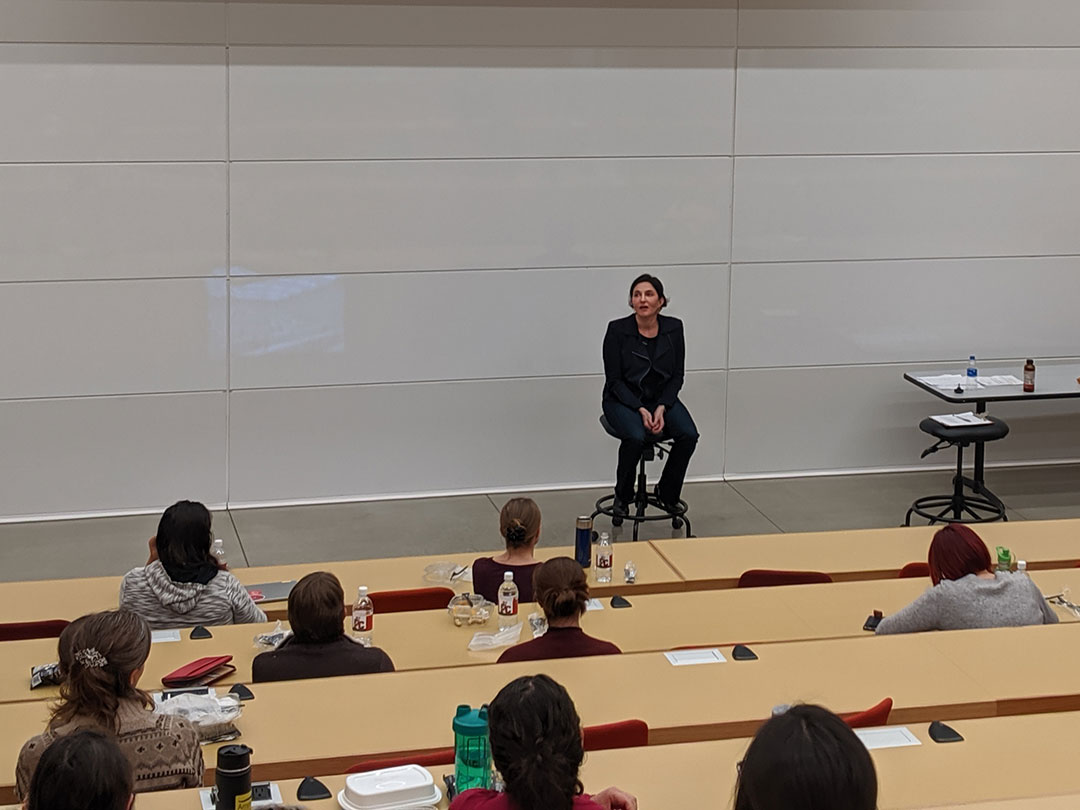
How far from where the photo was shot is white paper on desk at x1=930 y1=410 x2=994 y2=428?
7957 millimetres

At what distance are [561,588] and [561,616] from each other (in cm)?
13

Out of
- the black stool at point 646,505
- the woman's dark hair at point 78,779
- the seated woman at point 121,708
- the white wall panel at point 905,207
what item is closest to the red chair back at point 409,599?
the seated woman at point 121,708

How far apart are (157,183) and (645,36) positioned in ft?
10.6

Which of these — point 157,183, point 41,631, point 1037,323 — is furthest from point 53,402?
point 1037,323

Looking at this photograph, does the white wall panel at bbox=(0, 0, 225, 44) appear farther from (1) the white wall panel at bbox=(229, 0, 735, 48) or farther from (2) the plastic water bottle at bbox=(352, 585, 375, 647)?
(2) the plastic water bottle at bbox=(352, 585, 375, 647)

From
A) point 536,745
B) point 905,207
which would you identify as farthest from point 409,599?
point 905,207

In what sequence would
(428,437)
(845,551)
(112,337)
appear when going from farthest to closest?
(428,437), (112,337), (845,551)

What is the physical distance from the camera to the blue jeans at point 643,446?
7770 millimetres

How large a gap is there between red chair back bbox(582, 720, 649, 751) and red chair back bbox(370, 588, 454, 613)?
68.6 inches

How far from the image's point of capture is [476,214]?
839 cm

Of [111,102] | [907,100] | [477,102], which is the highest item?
[907,100]

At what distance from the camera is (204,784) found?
3498 mm

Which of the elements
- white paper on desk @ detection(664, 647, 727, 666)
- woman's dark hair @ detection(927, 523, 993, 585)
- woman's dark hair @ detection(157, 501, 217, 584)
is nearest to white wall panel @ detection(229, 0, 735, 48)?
woman's dark hair @ detection(157, 501, 217, 584)

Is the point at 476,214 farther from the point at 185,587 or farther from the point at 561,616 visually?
the point at 561,616
